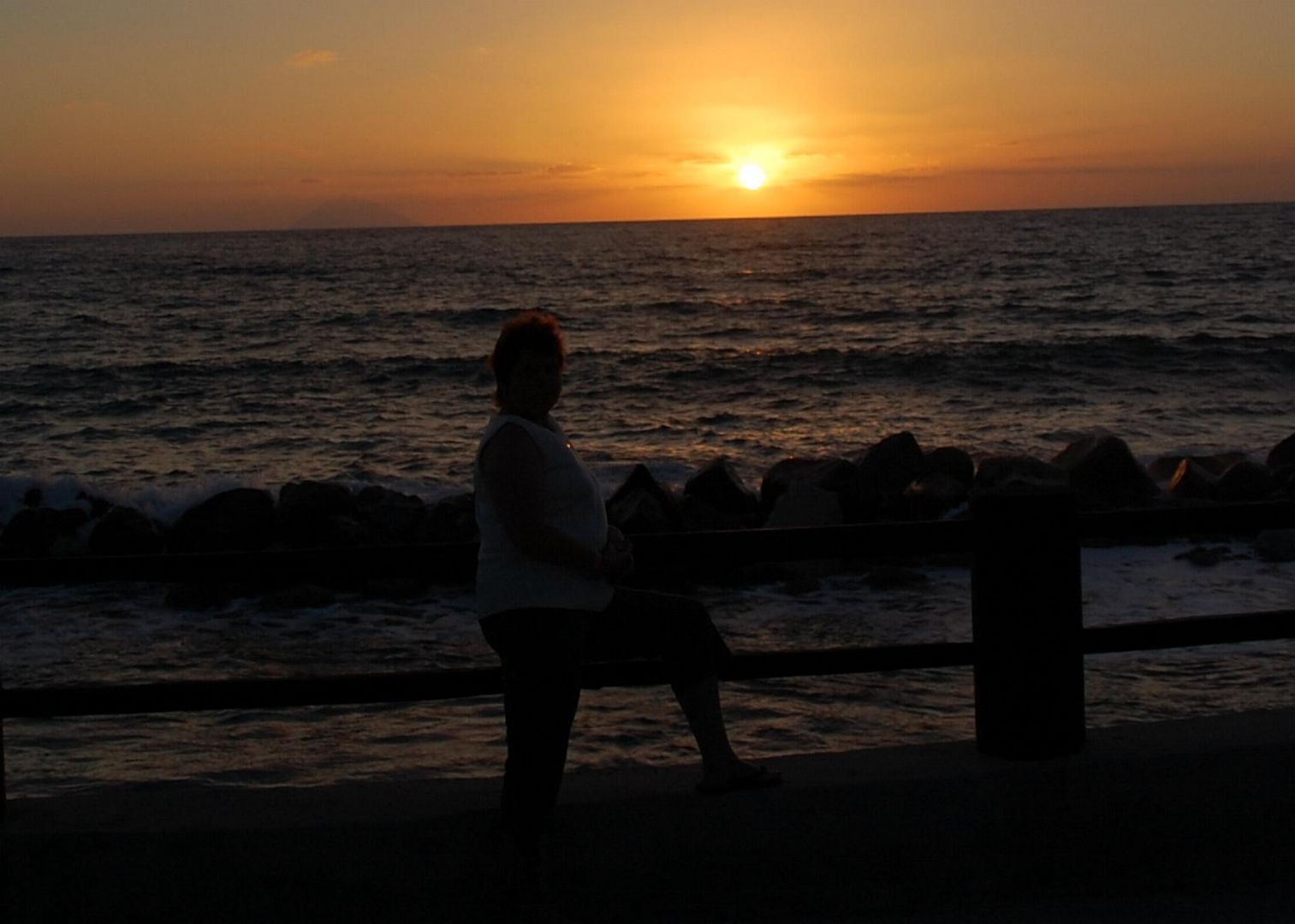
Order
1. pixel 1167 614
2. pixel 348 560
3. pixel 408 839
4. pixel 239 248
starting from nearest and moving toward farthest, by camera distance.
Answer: pixel 408 839 → pixel 348 560 → pixel 1167 614 → pixel 239 248

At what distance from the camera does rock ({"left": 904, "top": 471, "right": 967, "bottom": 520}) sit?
46.9 feet

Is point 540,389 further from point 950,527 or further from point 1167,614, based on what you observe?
point 1167,614

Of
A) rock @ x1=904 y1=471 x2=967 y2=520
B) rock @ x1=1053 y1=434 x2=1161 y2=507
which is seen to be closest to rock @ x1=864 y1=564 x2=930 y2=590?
rock @ x1=904 y1=471 x2=967 y2=520

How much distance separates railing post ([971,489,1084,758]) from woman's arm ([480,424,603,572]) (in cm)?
141

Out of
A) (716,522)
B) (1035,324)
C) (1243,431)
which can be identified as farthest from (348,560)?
(1035,324)

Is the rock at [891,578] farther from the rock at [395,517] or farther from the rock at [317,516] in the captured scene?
the rock at [317,516]

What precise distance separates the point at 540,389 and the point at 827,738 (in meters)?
4.08

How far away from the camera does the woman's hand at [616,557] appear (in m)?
3.50

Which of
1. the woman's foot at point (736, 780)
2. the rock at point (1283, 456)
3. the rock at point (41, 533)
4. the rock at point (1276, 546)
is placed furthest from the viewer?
the rock at point (1283, 456)

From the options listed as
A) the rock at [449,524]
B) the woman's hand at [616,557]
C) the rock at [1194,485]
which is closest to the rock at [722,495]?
the rock at [449,524]

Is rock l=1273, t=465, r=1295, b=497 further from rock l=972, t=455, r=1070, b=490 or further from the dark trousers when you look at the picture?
the dark trousers

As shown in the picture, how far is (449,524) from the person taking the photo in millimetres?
13750

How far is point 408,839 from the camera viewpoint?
3.76 meters

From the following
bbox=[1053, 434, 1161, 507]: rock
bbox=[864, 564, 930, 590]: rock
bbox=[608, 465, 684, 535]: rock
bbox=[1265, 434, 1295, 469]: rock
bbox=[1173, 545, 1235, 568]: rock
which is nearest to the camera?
bbox=[864, 564, 930, 590]: rock
